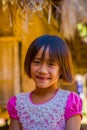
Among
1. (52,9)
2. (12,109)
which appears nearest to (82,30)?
(52,9)

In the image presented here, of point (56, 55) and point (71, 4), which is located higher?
point (71, 4)

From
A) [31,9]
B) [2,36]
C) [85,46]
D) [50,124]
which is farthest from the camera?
[85,46]

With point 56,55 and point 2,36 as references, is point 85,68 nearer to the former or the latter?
point 2,36

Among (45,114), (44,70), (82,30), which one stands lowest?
(45,114)

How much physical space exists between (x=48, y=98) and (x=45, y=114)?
11cm

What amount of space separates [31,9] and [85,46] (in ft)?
28.4

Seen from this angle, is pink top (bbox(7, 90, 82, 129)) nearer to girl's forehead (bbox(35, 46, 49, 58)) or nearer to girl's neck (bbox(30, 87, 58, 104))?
girl's neck (bbox(30, 87, 58, 104))

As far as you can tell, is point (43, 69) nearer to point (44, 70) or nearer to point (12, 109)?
point (44, 70)

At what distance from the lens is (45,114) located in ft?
7.55

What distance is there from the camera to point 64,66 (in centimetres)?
235

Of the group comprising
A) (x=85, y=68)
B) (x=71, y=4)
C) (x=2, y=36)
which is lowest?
(x=85, y=68)

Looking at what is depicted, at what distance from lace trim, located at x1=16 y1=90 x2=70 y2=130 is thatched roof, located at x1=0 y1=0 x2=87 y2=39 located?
51.3 inches

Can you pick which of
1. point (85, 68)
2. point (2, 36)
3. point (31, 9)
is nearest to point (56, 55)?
→ point (31, 9)

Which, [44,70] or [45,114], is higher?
[44,70]
